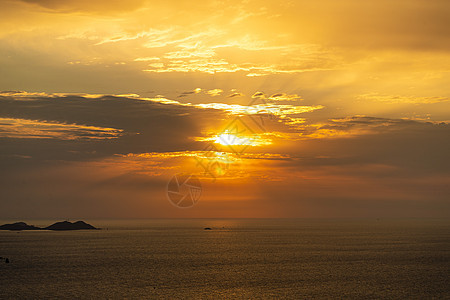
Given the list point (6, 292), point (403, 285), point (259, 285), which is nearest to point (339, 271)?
point (403, 285)

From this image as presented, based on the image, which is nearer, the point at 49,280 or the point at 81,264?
the point at 49,280

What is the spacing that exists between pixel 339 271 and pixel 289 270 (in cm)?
1180

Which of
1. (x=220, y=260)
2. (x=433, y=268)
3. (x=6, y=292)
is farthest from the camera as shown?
(x=220, y=260)

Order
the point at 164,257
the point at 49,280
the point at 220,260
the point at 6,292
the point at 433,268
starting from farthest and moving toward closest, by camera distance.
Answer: the point at 164,257, the point at 220,260, the point at 433,268, the point at 49,280, the point at 6,292

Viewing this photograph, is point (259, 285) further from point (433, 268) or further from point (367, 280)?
point (433, 268)

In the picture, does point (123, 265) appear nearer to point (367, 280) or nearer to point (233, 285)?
point (233, 285)

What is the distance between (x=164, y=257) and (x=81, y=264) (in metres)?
29.5

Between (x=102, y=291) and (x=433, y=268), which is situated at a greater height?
(x=102, y=291)

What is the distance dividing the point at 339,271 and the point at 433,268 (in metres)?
27.2

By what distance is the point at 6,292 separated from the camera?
254 feet

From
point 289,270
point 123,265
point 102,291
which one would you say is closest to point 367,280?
point 289,270

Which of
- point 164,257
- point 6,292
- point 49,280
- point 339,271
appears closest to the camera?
point 6,292

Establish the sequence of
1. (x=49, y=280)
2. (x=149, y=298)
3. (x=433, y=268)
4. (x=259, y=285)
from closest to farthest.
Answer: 1. (x=149, y=298)
2. (x=259, y=285)
3. (x=49, y=280)
4. (x=433, y=268)

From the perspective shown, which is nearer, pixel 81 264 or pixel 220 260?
pixel 81 264
